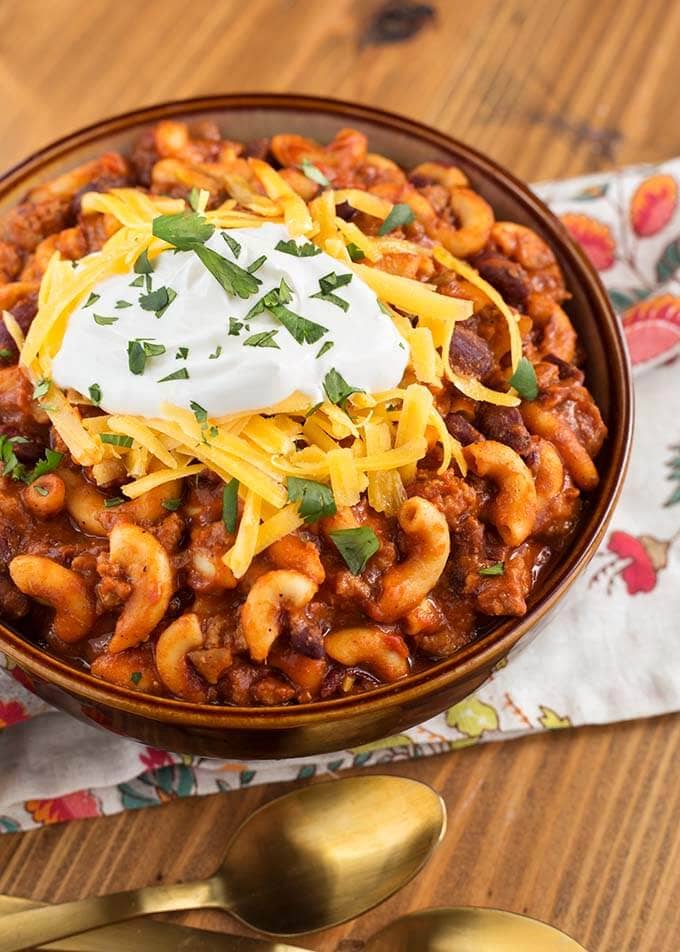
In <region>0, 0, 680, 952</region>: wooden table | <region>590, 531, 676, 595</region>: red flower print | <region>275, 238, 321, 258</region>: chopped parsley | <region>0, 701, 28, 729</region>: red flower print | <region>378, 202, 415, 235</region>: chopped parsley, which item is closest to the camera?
<region>275, 238, 321, 258</region>: chopped parsley

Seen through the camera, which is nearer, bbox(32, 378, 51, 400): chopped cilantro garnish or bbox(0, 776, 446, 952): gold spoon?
bbox(32, 378, 51, 400): chopped cilantro garnish

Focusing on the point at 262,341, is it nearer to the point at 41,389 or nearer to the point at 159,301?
the point at 159,301

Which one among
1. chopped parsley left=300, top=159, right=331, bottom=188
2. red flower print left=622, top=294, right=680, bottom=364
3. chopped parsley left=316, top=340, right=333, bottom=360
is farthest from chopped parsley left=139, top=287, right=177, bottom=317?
red flower print left=622, top=294, right=680, bottom=364

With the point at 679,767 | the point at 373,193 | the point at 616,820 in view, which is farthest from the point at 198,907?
the point at 373,193

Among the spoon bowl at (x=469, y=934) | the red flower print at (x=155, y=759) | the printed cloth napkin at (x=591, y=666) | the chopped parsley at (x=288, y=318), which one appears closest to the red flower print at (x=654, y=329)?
the printed cloth napkin at (x=591, y=666)

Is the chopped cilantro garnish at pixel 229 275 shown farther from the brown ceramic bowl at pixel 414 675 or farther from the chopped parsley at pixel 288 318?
the brown ceramic bowl at pixel 414 675

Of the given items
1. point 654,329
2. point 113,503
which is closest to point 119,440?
point 113,503

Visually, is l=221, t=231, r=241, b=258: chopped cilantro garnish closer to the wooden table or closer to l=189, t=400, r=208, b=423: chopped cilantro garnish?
l=189, t=400, r=208, b=423: chopped cilantro garnish
